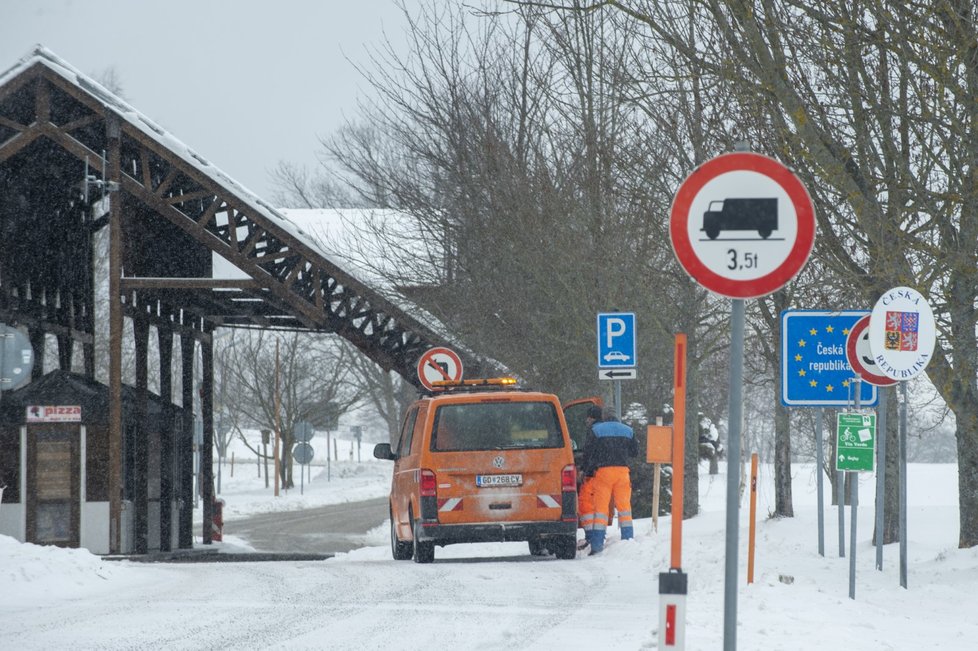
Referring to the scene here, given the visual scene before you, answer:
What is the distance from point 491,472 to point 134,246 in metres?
10.4

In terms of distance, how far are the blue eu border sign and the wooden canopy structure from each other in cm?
1059

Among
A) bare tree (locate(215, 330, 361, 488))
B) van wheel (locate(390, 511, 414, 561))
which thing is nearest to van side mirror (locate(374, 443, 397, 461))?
van wheel (locate(390, 511, 414, 561))

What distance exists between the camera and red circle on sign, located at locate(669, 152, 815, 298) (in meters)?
6.74

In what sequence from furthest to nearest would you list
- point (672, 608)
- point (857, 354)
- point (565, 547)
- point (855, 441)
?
point (565, 547)
point (857, 354)
point (855, 441)
point (672, 608)

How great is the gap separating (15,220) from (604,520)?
37.7 ft

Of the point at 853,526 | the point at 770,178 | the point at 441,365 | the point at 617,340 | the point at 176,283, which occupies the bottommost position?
the point at 853,526

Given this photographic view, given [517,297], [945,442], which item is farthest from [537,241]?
[945,442]

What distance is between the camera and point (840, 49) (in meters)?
12.8

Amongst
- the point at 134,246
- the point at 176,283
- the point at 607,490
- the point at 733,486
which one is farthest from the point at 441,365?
the point at 733,486

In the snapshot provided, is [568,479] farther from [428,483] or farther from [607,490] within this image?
[428,483]

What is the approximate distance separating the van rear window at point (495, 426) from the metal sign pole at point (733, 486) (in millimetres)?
9321

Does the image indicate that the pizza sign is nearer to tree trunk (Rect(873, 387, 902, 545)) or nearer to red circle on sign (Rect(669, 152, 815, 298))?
tree trunk (Rect(873, 387, 902, 545))

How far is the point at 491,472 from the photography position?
15.7 metres

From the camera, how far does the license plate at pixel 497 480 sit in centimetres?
1570
